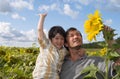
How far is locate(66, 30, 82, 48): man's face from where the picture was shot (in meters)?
4.48

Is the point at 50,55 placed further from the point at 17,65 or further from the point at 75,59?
the point at 17,65

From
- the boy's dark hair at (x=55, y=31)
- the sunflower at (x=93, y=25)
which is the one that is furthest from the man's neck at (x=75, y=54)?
the sunflower at (x=93, y=25)

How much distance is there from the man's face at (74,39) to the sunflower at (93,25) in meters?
0.97

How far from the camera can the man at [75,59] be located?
445cm

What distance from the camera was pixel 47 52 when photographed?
462cm

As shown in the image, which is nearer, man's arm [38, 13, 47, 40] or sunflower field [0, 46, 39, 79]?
man's arm [38, 13, 47, 40]

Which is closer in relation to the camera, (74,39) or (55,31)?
(74,39)

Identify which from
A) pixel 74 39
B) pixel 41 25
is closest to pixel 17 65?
pixel 41 25

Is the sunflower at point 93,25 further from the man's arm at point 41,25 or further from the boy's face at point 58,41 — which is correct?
the man's arm at point 41,25

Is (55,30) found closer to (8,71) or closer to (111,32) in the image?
(8,71)

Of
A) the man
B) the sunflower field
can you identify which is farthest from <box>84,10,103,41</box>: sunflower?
the sunflower field

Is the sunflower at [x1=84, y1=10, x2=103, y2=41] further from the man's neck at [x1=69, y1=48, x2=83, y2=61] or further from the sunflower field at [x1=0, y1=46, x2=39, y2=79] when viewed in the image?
the sunflower field at [x1=0, y1=46, x2=39, y2=79]

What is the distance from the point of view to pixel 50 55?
4598 millimetres

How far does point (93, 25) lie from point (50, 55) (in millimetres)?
1272
